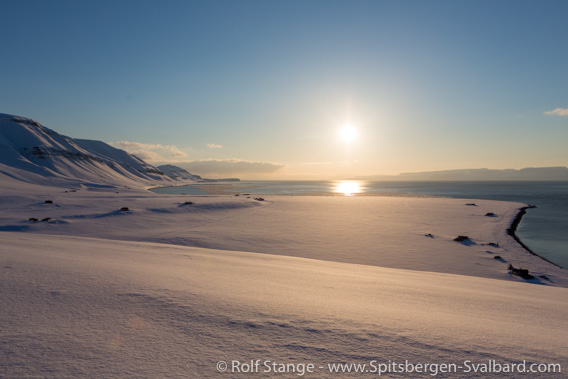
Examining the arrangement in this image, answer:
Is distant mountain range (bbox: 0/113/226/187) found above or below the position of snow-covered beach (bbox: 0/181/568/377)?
above

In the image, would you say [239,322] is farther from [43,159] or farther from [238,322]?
[43,159]

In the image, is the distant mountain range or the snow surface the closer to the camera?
the snow surface

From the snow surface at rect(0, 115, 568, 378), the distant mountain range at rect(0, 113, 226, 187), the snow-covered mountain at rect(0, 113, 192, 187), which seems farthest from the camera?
the snow-covered mountain at rect(0, 113, 192, 187)

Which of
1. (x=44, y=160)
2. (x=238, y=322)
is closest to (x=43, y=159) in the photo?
(x=44, y=160)

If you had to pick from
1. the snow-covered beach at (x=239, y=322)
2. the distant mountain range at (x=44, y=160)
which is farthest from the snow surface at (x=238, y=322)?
the distant mountain range at (x=44, y=160)

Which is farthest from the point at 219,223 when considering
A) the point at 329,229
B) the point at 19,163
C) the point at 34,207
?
the point at 19,163

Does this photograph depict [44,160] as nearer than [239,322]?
No

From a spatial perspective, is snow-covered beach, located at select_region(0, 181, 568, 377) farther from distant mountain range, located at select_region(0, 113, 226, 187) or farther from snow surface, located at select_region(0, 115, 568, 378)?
distant mountain range, located at select_region(0, 113, 226, 187)

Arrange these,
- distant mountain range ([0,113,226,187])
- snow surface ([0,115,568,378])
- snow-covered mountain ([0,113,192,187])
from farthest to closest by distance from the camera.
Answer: snow-covered mountain ([0,113,192,187]) → distant mountain range ([0,113,226,187]) → snow surface ([0,115,568,378])

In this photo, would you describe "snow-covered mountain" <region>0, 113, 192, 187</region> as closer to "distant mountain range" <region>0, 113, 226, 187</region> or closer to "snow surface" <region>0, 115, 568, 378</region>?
"distant mountain range" <region>0, 113, 226, 187</region>

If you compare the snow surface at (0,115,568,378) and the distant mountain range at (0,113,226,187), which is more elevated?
the distant mountain range at (0,113,226,187)

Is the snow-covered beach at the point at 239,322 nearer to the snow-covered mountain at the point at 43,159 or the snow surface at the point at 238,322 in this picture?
the snow surface at the point at 238,322

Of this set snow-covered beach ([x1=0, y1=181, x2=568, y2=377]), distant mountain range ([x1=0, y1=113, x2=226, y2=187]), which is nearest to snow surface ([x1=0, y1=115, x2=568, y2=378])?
snow-covered beach ([x1=0, y1=181, x2=568, y2=377])

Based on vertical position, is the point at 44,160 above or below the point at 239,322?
above
